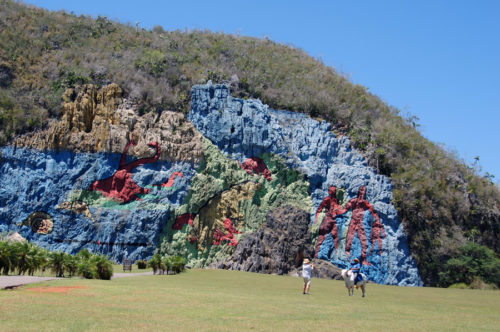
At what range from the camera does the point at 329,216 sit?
105 ft

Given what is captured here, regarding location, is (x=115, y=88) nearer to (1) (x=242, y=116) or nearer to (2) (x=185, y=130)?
(2) (x=185, y=130)

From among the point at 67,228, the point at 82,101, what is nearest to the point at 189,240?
the point at 67,228

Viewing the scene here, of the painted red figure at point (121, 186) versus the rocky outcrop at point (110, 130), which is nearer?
the painted red figure at point (121, 186)

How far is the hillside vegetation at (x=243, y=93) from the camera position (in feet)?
107

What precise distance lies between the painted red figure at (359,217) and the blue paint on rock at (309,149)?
11.4 inches

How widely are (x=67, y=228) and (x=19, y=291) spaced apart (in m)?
17.5

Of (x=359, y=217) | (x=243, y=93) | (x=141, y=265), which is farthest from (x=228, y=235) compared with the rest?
(x=243, y=93)

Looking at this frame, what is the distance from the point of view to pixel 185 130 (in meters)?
33.3

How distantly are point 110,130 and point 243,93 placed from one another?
11.0 m

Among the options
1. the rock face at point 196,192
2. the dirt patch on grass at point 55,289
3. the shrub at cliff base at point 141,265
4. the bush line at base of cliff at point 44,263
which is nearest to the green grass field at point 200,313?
the dirt patch on grass at point 55,289

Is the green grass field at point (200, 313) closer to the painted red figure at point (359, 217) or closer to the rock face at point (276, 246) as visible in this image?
the rock face at point (276, 246)

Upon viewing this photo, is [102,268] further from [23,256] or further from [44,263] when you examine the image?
[23,256]

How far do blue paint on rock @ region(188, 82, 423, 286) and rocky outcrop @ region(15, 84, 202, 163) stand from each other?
1.97 metres

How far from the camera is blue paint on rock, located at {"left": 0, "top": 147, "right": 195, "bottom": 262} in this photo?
96.6 feet
